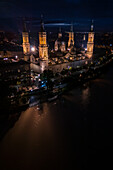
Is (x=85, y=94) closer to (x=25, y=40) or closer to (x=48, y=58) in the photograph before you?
(x=48, y=58)

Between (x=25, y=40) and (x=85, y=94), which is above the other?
(x=25, y=40)

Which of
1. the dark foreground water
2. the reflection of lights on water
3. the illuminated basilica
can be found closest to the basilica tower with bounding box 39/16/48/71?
the illuminated basilica

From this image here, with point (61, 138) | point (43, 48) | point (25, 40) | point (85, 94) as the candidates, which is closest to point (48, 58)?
point (43, 48)

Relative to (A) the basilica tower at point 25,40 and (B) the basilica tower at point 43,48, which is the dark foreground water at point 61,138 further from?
(A) the basilica tower at point 25,40

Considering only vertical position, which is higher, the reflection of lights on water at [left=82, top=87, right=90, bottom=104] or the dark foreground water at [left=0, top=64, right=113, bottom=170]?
the reflection of lights on water at [left=82, top=87, right=90, bottom=104]

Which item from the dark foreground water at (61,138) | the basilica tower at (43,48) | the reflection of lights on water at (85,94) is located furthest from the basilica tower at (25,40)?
the reflection of lights on water at (85,94)

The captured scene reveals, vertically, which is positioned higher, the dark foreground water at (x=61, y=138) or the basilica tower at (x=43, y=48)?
the basilica tower at (x=43, y=48)

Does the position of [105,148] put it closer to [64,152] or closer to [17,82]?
[64,152]

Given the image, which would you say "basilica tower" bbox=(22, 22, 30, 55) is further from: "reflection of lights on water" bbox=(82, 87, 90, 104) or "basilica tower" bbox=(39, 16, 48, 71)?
"reflection of lights on water" bbox=(82, 87, 90, 104)
